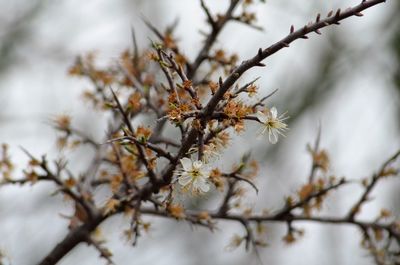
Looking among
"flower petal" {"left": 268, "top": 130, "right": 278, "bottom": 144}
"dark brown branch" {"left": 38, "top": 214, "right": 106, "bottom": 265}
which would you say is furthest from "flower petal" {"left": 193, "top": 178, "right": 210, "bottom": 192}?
"dark brown branch" {"left": 38, "top": 214, "right": 106, "bottom": 265}

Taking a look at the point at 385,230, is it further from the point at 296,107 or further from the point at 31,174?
the point at 296,107

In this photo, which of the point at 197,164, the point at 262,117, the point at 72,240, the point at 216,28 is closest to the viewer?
the point at 197,164

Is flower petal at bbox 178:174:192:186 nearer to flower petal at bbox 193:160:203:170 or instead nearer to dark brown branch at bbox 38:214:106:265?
flower petal at bbox 193:160:203:170

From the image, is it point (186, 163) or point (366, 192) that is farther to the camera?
point (366, 192)

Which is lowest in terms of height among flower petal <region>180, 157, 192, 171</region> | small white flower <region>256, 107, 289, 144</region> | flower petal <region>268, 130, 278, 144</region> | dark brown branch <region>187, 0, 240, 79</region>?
flower petal <region>180, 157, 192, 171</region>

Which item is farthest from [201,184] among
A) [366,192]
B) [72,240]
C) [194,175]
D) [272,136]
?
[366,192]

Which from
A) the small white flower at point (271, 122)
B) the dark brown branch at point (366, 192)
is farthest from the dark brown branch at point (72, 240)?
the dark brown branch at point (366, 192)

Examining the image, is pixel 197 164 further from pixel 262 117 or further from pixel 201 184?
pixel 262 117

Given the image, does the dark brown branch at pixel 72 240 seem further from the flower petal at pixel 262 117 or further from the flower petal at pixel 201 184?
the flower petal at pixel 262 117
